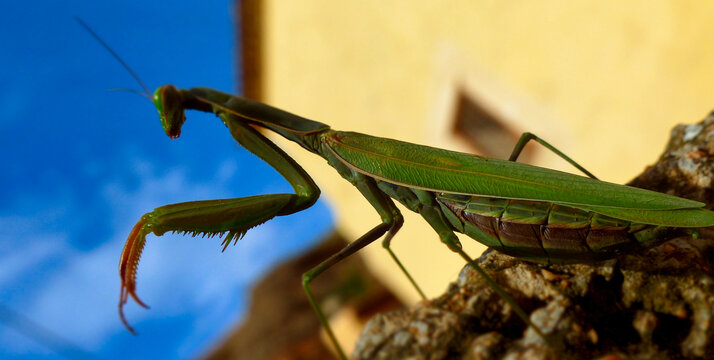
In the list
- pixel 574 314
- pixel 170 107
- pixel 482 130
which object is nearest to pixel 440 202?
pixel 574 314

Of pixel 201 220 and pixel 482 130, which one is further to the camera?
pixel 482 130

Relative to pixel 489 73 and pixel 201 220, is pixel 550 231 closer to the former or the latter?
pixel 201 220

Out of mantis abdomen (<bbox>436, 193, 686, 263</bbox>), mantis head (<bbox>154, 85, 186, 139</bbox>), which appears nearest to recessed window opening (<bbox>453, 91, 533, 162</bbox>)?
mantis abdomen (<bbox>436, 193, 686, 263</bbox>)

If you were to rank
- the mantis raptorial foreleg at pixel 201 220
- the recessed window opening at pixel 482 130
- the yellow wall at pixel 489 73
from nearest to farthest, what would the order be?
1. the mantis raptorial foreleg at pixel 201 220
2. the yellow wall at pixel 489 73
3. the recessed window opening at pixel 482 130

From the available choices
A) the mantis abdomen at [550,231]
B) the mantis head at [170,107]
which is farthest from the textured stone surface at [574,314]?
the mantis head at [170,107]

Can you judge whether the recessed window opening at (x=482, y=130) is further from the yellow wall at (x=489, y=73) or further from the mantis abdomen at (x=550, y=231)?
the mantis abdomen at (x=550, y=231)

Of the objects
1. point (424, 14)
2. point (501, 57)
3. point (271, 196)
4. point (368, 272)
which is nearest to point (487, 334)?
point (271, 196)

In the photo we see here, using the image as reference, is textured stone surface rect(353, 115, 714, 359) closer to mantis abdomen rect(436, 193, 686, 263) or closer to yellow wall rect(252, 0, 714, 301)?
mantis abdomen rect(436, 193, 686, 263)
